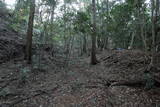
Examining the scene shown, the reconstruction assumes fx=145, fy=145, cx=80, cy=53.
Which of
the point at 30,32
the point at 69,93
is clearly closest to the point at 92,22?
the point at 30,32

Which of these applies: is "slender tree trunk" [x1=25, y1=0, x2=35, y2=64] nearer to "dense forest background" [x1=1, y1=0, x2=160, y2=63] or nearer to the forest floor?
"dense forest background" [x1=1, y1=0, x2=160, y2=63]

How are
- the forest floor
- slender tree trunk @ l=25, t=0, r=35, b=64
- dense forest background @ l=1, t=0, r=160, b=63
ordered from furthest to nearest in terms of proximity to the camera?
dense forest background @ l=1, t=0, r=160, b=63 < slender tree trunk @ l=25, t=0, r=35, b=64 < the forest floor

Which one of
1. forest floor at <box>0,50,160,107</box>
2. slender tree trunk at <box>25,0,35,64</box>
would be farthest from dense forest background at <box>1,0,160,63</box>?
forest floor at <box>0,50,160,107</box>

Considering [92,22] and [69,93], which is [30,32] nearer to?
[69,93]

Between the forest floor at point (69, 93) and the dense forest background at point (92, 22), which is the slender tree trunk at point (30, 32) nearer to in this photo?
the dense forest background at point (92, 22)

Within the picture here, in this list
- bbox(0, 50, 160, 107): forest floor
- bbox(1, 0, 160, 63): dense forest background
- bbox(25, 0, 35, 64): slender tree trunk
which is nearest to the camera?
bbox(0, 50, 160, 107): forest floor

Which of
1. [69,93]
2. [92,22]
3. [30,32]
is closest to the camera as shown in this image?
[69,93]

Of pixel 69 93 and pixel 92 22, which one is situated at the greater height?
Answer: pixel 92 22

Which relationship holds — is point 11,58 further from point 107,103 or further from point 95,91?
point 107,103

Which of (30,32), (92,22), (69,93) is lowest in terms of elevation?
(69,93)

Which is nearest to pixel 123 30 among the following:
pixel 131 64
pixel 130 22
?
pixel 130 22

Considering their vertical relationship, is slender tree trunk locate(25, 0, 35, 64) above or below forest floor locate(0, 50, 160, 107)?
above

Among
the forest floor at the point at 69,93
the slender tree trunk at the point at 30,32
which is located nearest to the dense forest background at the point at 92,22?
the slender tree trunk at the point at 30,32

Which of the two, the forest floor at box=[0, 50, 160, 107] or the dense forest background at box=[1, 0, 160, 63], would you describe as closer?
the forest floor at box=[0, 50, 160, 107]
